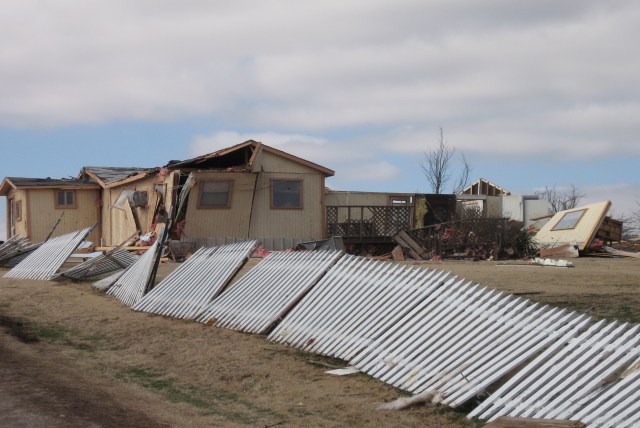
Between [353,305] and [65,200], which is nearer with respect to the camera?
[353,305]

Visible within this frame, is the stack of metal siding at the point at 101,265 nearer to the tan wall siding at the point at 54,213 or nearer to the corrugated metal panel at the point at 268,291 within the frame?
the corrugated metal panel at the point at 268,291

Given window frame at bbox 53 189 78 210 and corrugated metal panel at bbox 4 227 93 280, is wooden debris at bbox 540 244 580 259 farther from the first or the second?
window frame at bbox 53 189 78 210

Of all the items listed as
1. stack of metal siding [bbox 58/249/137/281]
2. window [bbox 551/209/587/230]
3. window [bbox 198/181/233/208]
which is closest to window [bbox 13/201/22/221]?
window [bbox 198/181/233/208]

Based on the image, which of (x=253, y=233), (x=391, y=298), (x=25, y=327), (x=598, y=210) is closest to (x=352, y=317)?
(x=391, y=298)

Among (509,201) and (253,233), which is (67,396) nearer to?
(253,233)

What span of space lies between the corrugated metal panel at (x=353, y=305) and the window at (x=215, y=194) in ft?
46.2

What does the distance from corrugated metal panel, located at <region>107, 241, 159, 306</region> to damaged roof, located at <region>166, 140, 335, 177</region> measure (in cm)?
941

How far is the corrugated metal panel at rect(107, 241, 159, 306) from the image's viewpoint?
12273mm

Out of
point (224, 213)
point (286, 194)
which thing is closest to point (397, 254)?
point (286, 194)

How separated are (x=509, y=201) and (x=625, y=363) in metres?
32.1

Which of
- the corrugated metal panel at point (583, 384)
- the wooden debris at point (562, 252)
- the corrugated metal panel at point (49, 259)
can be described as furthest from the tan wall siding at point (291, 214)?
the corrugated metal panel at point (583, 384)

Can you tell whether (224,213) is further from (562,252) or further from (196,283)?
(196,283)

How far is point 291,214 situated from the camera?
2427cm

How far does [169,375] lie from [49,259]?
402 inches
